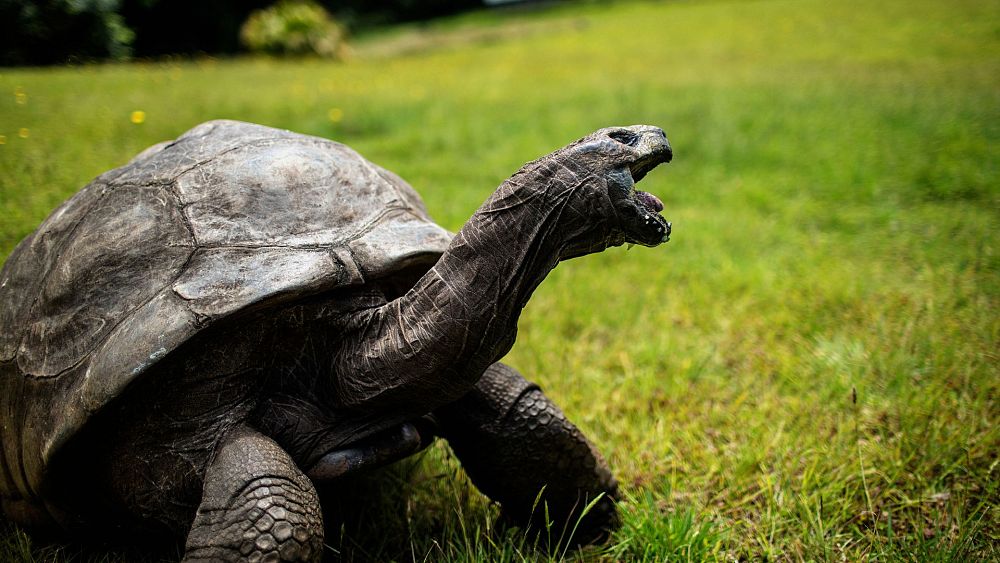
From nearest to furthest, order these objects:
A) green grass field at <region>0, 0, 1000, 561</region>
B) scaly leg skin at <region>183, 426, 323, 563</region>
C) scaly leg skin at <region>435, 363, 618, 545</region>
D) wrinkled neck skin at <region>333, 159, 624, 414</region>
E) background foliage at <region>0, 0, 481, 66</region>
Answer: scaly leg skin at <region>183, 426, 323, 563</region>, wrinkled neck skin at <region>333, 159, 624, 414</region>, scaly leg skin at <region>435, 363, 618, 545</region>, green grass field at <region>0, 0, 1000, 561</region>, background foliage at <region>0, 0, 481, 66</region>

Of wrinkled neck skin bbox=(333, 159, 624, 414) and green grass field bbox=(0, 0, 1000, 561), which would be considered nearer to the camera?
wrinkled neck skin bbox=(333, 159, 624, 414)

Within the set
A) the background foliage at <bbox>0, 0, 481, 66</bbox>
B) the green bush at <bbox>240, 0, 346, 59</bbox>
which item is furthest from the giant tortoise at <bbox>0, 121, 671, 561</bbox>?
the green bush at <bbox>240, 0, 346, 59</bbox>

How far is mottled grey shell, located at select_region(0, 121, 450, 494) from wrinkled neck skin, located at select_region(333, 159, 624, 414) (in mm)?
254

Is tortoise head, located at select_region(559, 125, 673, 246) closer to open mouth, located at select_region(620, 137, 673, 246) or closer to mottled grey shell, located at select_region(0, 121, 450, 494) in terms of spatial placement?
open mouth, located at select_region(620, 137, 673, 246)

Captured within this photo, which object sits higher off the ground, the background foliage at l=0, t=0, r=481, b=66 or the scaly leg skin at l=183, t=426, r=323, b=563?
the background foliage at l=0, t=0, r=481, b=66

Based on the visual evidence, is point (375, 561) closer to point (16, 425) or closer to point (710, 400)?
point (16, 425)

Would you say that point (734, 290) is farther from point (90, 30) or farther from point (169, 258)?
point (90, 30)

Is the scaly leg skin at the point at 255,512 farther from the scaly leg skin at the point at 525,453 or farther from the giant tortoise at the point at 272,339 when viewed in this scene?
the scaly leg skin at the point at 525,453

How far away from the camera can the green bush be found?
13086mm

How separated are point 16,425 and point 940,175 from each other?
6.33m

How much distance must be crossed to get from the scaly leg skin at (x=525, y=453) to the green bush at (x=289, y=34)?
1264 cm

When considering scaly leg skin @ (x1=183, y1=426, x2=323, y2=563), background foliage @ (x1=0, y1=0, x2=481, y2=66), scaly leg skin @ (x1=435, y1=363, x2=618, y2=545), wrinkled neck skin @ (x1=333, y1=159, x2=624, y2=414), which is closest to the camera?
scaly leg skin @ (x1=183, y1=426, x2=323, y2=563)

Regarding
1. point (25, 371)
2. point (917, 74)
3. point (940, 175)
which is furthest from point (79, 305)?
point (917, 74)

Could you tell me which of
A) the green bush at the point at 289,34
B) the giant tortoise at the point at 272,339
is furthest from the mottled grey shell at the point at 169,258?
the green bush at the point at 289,34
